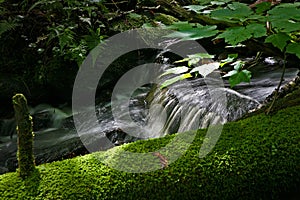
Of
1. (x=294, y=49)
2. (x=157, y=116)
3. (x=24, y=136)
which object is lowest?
(x=157, y=116)

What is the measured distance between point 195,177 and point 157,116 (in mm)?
1757

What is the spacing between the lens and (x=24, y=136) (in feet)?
4.62

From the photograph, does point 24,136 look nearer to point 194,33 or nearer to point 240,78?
point 194,33

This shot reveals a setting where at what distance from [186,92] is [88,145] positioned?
100 centimetres

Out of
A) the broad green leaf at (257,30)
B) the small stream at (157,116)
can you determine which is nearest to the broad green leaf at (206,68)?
the broad green leaf at (257,30)

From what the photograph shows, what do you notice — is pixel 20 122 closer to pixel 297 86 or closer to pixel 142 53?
pixel 297 86

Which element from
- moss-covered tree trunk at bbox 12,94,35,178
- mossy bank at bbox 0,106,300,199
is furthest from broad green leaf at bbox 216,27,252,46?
moss-covered tree trunk at bbox 12,94,35,178

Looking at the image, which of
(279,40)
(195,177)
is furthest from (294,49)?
(195,177)

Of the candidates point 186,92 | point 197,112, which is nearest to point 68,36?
point 186,92

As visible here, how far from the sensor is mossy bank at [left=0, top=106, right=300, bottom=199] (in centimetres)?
133

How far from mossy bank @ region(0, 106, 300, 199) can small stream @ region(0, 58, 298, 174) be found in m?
1.09

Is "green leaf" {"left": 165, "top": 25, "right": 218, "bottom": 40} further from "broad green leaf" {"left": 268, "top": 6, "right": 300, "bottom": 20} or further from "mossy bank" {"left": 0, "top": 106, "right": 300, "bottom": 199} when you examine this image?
"mossy bank" {"left": 0, "top": 106, "right": 300, "bottom": 199}

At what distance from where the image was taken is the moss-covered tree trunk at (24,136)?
1396 millimetres

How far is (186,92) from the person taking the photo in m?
3.05
